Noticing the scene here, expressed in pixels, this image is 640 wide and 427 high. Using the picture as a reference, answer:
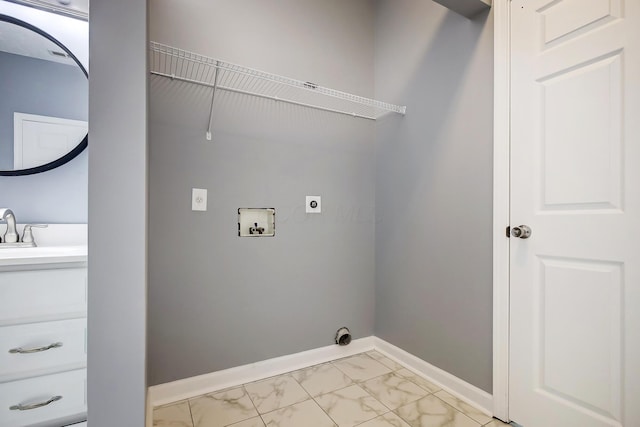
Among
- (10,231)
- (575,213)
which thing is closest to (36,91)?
(10,231)

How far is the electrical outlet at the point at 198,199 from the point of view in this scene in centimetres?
166

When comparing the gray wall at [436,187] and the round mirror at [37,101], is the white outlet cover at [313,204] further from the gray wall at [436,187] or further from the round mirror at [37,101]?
the round mirror at [37,101]

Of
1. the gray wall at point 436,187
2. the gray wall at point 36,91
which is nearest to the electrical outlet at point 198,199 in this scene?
the gray wall at point 36,91

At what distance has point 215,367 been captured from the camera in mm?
1715

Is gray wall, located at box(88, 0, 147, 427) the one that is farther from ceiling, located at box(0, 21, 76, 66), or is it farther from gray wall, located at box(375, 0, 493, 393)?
gray wall, located at box(375, 0, 493, 393)

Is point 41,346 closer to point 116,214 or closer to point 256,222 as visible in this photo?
point 116,214

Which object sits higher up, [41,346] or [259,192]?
[259,192]

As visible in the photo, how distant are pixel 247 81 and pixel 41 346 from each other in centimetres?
155

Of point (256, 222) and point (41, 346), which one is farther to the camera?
point (256, 222)

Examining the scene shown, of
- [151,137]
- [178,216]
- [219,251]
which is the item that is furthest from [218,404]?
[151,137]

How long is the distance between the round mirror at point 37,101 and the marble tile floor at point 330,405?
136 centimetres

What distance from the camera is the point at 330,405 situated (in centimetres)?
156

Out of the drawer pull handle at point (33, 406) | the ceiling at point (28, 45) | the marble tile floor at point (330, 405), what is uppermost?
the ceiling at point (28, 45)

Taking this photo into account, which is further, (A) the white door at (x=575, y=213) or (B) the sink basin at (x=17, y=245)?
(B) the sink basin at (x=17, y=245)
